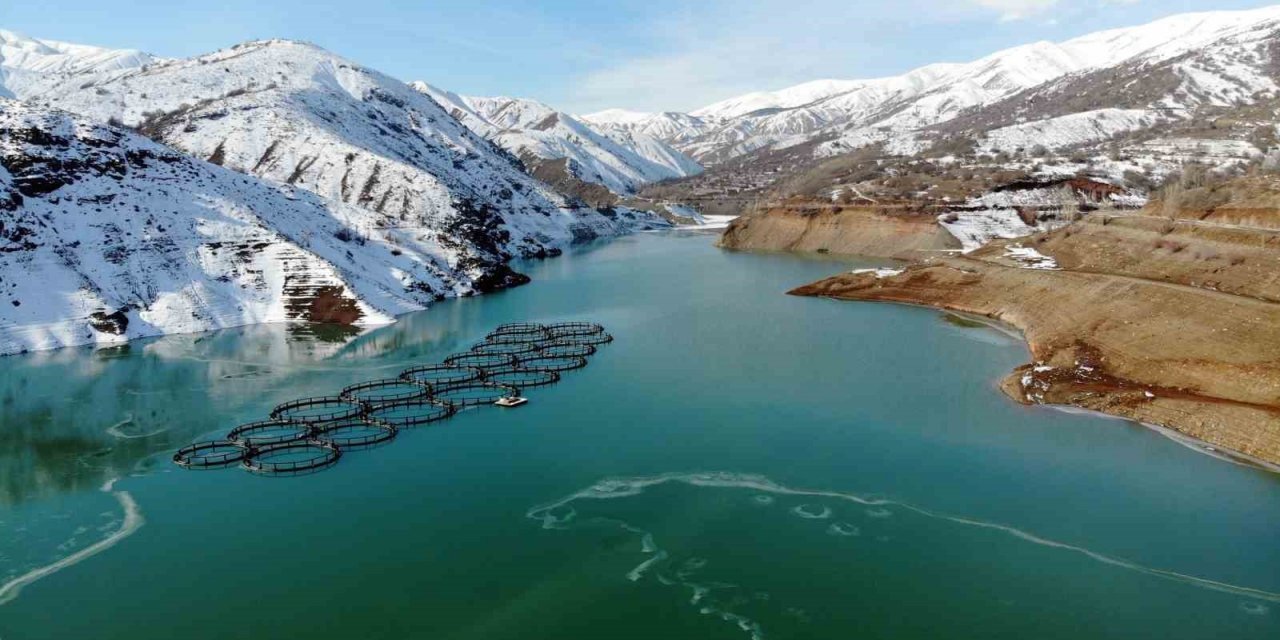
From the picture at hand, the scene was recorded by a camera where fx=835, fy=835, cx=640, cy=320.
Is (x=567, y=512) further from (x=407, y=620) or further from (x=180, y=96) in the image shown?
(x=180, y=96)

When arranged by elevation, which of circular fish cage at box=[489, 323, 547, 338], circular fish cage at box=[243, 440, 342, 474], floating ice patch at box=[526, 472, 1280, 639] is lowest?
floating ice patch at box=[526, 472, 1280, 639]

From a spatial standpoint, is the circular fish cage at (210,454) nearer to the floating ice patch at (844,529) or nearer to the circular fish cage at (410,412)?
the circular fish cage at (410,412)

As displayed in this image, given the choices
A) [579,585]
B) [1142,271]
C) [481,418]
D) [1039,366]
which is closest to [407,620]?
[579,585]

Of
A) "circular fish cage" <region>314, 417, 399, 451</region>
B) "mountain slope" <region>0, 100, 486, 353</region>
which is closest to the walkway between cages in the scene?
"circular fish cage" <region>314, 417, 399, 451</region>

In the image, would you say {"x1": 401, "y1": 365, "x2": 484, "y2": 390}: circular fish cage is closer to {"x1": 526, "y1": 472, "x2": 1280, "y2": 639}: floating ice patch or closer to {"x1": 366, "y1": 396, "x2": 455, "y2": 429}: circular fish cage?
{"x1": 366, "y1": 396, "x2": 455, "y2": 429}: circular fish cage

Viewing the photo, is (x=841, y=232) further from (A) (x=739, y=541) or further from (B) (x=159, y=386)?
(A) (x=739, y=541)

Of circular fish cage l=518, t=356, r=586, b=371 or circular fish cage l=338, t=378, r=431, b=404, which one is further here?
circular fish cage l=518, t=356, r=586, b=371

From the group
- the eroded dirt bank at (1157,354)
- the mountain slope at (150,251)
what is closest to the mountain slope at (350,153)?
the mountain slope at (150,251)
